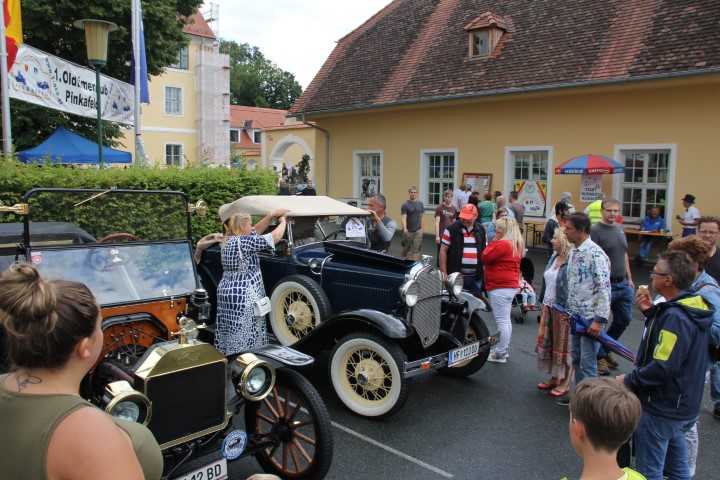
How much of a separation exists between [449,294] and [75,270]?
3.14 meters

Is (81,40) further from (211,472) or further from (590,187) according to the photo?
(211,472)

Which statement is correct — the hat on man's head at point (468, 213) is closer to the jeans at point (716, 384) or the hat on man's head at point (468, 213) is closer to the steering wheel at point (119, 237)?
the jeans at point (716, 384)

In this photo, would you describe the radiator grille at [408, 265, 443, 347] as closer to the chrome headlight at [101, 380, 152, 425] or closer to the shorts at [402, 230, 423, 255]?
the chrome headlight at [101, 380, 152, 425]

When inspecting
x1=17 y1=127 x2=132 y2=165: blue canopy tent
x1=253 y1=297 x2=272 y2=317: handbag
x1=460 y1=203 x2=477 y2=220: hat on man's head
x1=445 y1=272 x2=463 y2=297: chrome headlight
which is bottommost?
x1=253 y1=297 x2=272 y2=317: handbag

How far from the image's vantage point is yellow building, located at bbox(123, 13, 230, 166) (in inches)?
1181

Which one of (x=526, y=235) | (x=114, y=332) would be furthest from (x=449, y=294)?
(x=526, y=235)

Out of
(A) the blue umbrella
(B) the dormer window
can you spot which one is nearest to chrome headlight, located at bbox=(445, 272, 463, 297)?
(A) the blue umbrella

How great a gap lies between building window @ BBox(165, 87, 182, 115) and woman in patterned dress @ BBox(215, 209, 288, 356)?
28.2 meters

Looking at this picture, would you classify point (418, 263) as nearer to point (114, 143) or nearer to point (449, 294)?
point (449, 294)

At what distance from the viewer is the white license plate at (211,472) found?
8.81 ft

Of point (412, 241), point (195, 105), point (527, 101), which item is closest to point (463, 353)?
point (412, 241)

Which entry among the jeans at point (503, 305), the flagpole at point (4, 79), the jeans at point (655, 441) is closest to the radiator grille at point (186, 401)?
the jeans at point (655, 441)

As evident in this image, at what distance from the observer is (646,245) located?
12047mm

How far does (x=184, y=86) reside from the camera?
3061 centimetres
